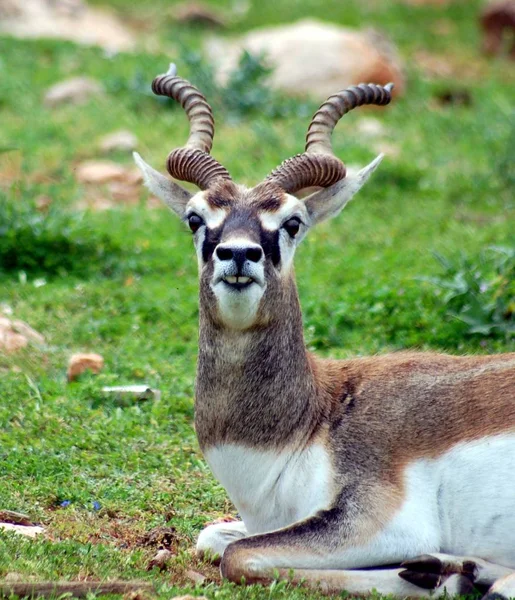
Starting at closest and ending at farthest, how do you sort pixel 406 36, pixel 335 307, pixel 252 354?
1. pixel 252 354
2. pixel 335 307
3. pixel 406 36

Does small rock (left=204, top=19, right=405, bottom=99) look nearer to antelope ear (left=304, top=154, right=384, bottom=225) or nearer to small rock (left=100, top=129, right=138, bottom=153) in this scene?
small rock (left=100, top=129, right=138, bottom=153)

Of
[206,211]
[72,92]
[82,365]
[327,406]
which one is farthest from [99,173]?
[327,406]

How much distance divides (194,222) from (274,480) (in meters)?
1.42

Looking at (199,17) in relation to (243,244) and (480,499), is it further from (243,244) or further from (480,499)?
(480,499)

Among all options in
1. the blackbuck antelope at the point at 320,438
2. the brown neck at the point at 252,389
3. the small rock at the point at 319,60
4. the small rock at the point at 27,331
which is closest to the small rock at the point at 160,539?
the blackbuck antelope at the point at 320,438

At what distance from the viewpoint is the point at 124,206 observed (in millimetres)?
13039

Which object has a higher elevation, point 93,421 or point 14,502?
point 93,421

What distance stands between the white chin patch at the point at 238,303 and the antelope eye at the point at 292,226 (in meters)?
0.49

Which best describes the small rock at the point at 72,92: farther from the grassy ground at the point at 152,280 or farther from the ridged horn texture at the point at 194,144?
the ridged horn texture at the point at 194,144

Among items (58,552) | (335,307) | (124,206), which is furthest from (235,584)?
(124,206)

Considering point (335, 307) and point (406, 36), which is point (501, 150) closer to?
point (335, 307)

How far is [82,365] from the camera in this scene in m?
8.79

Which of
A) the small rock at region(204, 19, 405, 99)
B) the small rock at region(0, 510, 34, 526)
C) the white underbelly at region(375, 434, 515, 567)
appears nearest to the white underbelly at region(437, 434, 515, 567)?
the white underbelly at region(375, 434, 515, 567)

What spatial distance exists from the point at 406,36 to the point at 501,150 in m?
8.54
